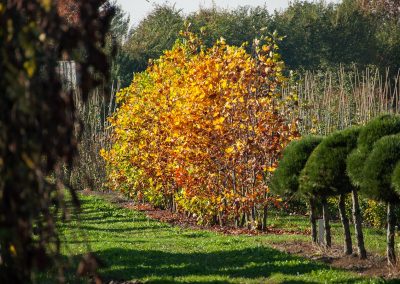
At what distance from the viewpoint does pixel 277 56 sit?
61.9ft

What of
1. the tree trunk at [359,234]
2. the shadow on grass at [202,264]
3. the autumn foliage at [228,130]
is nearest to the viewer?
the shadow on grass at [202,264]

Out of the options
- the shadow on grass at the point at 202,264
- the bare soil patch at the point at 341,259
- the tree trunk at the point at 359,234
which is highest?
the tree trunk at the point at 359,234

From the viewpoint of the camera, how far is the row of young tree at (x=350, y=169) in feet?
39.4

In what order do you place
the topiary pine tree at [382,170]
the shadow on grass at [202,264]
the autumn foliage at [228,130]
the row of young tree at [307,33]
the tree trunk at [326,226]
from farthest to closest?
1. the row of young tree at [307,33]
2. the autumn foliage at [228,130]
3. the tree trunk at [326,226]
4. the topiary pine tree at [382,170]
5. the shadow on grass at [202,264]

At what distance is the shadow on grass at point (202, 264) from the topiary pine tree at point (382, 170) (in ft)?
4.20

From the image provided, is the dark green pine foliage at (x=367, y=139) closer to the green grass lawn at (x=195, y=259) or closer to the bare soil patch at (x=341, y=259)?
the bare soil patch at (x=341, y=259)

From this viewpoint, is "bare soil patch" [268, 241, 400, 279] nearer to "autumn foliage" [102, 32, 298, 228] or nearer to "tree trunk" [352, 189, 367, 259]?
"tree trunk" [352, 189, 367, 259]

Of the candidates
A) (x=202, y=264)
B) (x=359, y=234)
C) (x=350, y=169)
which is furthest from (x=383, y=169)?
(x=202, y=264)

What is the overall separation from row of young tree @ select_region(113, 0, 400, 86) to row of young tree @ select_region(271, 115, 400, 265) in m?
31.8

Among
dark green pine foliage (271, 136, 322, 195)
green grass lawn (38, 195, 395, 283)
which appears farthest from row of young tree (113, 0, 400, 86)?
dark green pine foliage (271, 136, 322, 195)

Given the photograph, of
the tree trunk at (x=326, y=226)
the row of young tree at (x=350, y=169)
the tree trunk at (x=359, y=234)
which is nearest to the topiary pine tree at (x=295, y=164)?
the row of young tree at (x=350, y=169)

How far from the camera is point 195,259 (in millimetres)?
13633

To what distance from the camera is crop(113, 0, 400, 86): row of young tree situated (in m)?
50.2

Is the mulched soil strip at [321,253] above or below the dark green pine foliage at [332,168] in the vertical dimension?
below
